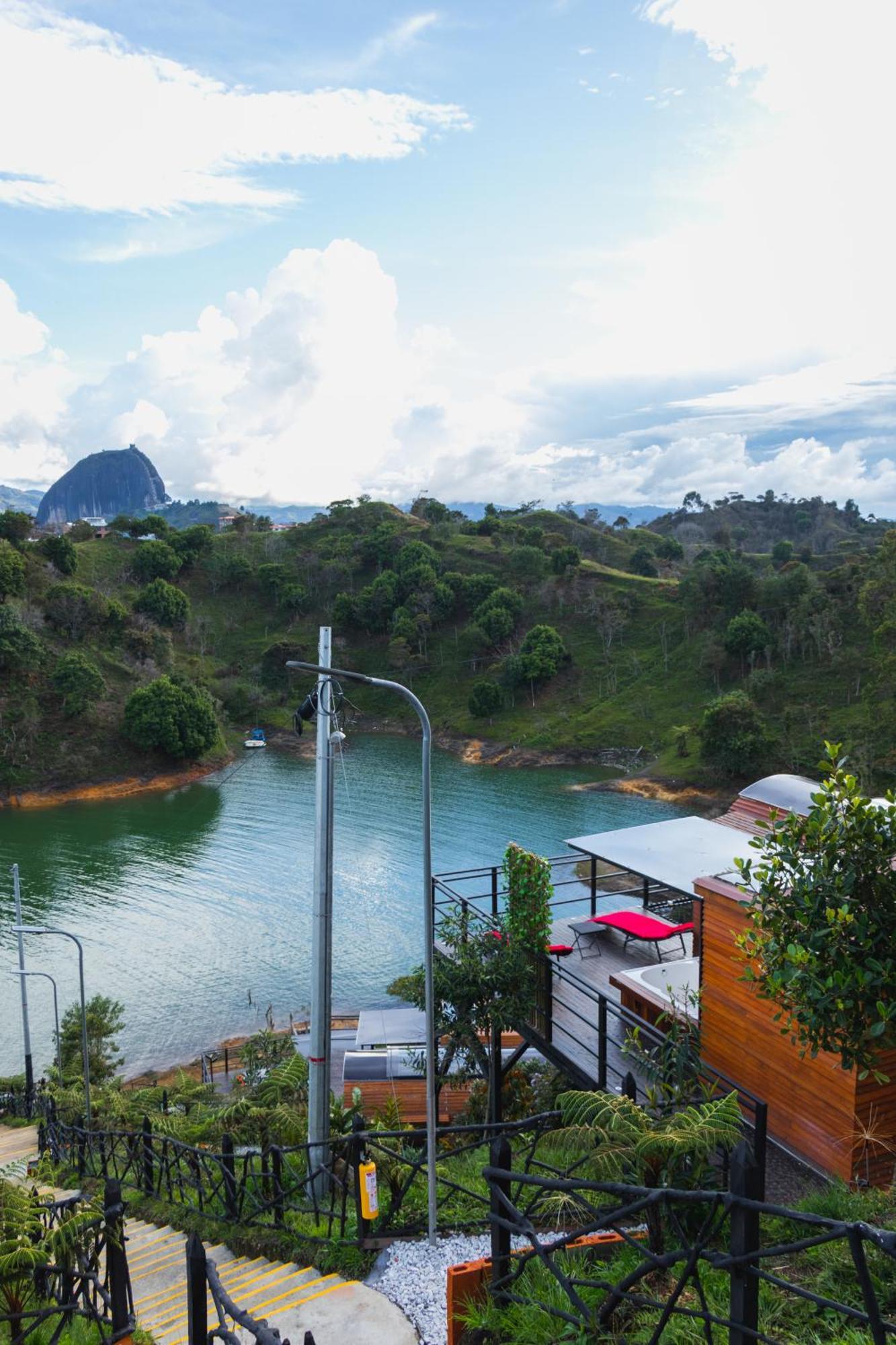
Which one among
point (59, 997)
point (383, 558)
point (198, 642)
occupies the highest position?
point (383, 558)

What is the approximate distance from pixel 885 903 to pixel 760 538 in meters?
129

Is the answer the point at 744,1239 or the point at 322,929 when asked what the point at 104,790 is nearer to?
the point at 322,929

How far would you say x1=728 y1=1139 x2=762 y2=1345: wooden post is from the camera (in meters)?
3.33

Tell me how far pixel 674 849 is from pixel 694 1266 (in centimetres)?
1199

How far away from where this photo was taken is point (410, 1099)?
1750cm

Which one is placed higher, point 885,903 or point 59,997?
point 885,903

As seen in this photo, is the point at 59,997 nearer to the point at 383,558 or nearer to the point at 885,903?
the point at 885,903

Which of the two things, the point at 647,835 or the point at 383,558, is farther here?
the point at 383,558

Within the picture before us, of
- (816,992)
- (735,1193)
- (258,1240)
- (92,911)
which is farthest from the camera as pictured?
(92,911)

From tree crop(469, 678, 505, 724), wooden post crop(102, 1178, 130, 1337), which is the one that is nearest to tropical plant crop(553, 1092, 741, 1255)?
wooden post crop(102, 1178, 130, 1337)

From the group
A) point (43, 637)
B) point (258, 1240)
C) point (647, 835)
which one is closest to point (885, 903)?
point (258, 1240)

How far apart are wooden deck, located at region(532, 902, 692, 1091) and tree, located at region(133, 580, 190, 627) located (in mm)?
66663

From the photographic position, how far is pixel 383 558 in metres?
90.7

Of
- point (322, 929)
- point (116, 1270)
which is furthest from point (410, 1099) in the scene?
point (116, 1270)
